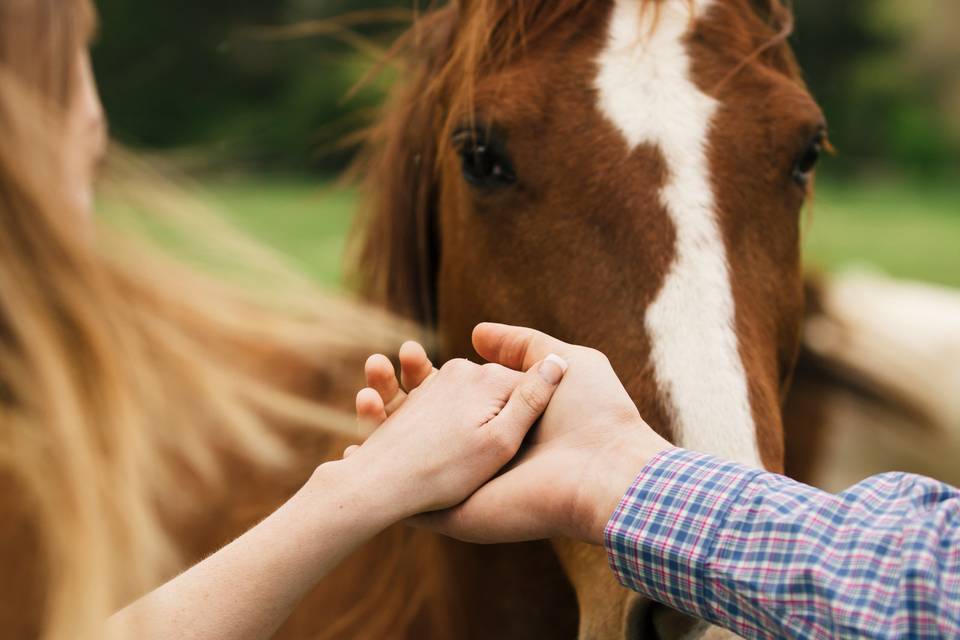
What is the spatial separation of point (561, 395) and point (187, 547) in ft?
5.03

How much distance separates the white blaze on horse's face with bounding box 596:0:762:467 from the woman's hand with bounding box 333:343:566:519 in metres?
0.20

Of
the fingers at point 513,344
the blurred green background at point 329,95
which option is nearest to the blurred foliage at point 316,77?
the blurred green background at point 329,95

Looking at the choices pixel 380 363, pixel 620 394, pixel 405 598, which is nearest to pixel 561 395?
pixel 620 394

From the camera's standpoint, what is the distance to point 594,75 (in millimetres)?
1440

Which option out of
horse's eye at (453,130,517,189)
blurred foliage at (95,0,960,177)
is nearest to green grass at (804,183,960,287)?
blurred foliage at (95,0,960,177)

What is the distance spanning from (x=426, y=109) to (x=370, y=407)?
84cm

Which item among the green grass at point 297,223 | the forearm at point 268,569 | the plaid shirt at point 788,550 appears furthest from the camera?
the green grass at point 297,223

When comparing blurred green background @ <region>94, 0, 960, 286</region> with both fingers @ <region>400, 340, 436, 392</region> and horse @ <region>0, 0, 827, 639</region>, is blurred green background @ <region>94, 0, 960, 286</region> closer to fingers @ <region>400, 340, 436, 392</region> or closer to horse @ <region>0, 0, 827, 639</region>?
horse @ <region>0, 0, 827, 639</region>

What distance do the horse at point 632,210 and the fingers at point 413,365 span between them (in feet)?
0.93

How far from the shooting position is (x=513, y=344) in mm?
1172

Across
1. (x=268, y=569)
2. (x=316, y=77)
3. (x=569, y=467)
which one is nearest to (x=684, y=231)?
(x=569, y=467)

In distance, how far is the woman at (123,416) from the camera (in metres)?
0.99

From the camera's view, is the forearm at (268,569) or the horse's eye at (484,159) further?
the horse's eye at (484,159)

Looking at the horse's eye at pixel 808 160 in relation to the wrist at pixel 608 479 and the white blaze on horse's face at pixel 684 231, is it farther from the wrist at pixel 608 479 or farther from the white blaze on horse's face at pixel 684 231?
the wrist at pixel 608 479
